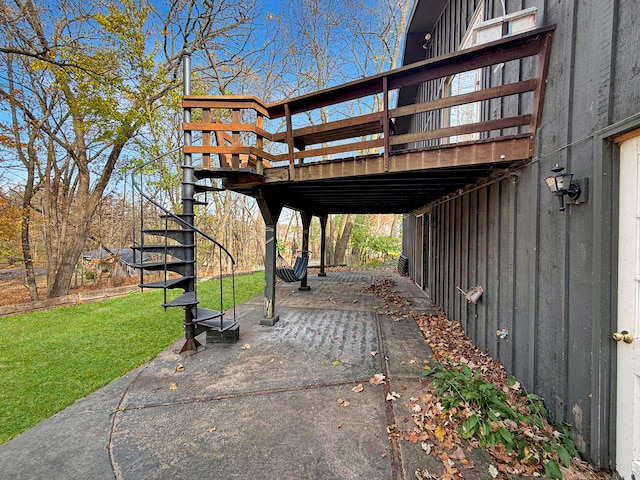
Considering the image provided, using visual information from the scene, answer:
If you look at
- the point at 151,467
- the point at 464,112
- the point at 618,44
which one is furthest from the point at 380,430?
the point at 464,112

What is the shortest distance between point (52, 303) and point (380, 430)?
7.45 metres

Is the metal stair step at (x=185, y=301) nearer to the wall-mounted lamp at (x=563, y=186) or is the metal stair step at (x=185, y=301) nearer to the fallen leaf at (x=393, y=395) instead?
the fallen leaf at (x=393, y=395)

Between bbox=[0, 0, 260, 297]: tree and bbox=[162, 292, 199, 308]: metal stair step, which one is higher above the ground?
bbox=[0, 0, 260, 297]: tree

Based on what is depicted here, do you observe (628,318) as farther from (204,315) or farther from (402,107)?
(204,315)

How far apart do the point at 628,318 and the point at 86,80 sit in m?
10.5

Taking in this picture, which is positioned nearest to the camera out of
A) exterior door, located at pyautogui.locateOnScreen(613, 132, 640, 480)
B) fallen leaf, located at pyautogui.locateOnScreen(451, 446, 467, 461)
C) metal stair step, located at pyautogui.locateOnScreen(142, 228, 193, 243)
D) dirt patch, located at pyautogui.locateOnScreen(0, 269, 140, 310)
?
exterior door, located at pyautogui.locateOnScreen(613, 132, 640, 480)

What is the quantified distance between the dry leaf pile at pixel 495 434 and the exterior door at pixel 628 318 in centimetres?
26

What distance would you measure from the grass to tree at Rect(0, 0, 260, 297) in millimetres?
4469

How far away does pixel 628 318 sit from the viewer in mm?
1546

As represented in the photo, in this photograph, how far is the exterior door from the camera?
150 cm

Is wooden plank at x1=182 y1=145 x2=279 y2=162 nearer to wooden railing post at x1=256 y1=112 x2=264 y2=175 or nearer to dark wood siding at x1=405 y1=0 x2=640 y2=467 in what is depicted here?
wooden railing post at x1=256 y1=112 x2=264 y2=175

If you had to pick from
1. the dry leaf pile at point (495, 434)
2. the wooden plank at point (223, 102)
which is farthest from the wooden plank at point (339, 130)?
the dry leaf pile at point (495, 434)

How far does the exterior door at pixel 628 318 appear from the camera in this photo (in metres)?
1.50

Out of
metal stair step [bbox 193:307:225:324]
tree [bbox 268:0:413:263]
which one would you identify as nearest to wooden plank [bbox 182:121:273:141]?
metal stair step [bbox 193:307:225:324]
